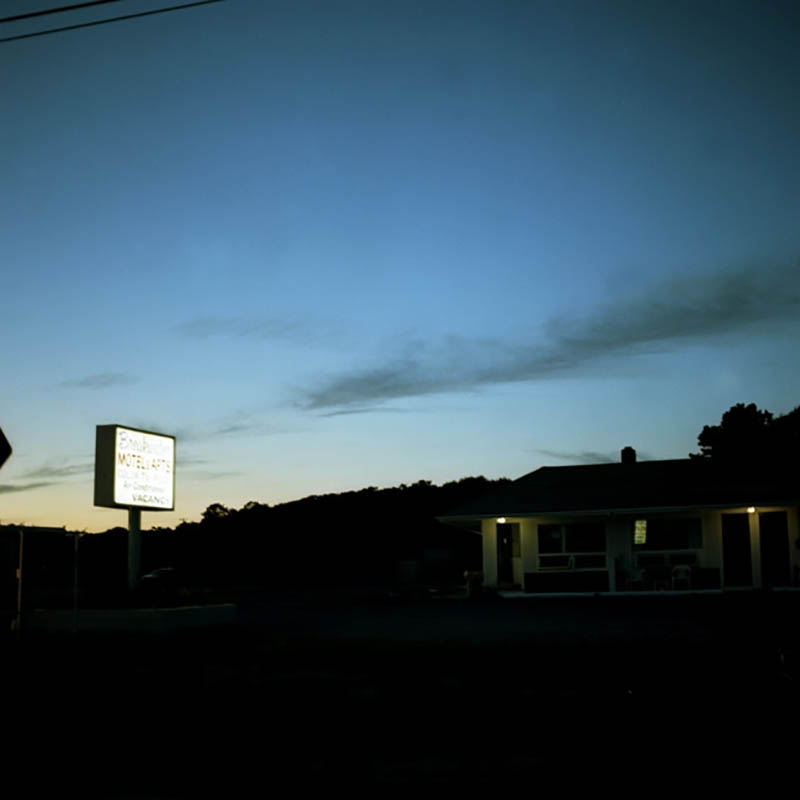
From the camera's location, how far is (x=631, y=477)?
1420 inches

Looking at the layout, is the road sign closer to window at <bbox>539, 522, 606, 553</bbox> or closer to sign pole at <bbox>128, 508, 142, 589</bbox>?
sign pole at <bbox>128, 508, 142, 589</bbox>

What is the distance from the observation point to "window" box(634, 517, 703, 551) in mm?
32281

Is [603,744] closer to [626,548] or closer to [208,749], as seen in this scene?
[208,749]

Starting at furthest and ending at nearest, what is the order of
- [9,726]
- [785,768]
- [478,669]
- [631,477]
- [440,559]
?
[440,559]
[631,477]
[478,669]
[9,726]
[785,768]

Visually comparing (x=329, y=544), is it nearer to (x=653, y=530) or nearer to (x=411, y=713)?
(x=653, y=530)

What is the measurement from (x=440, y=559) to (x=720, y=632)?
3561cm

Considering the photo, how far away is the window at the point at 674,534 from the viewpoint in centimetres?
3228

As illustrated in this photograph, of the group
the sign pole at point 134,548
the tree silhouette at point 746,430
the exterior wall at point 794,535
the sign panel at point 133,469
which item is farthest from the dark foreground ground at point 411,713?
the tree silhouette at point 746,430

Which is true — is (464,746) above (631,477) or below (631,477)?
below

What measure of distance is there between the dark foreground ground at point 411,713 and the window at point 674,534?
13.2 meters

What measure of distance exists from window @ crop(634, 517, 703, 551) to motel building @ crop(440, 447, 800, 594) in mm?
31

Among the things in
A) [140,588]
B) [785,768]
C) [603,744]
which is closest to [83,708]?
[603,744]

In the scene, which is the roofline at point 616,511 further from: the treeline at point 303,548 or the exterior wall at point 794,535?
the treeline at point 303,548

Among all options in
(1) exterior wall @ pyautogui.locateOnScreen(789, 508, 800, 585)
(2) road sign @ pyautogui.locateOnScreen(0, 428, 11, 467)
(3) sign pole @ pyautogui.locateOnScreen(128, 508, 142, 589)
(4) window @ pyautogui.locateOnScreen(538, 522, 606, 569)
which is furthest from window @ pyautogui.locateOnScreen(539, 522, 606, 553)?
(2) road sign @ pyautogui.locateOnScreen(0, 428, 11, 467)
